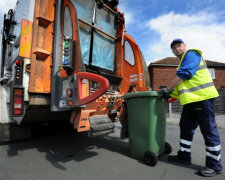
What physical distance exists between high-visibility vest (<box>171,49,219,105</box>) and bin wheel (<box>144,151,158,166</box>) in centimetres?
80

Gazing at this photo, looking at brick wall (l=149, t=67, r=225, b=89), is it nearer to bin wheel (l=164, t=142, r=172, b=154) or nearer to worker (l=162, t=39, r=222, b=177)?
bin wheel (l=164, t=142, r=172, b=154)

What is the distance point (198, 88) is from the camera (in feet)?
6.74

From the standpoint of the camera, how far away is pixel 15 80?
86.9 inches

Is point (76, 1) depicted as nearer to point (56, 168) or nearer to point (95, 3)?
point (95, 3)

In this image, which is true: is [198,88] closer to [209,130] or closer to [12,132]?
[209,130]

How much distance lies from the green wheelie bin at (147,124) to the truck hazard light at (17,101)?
148cm

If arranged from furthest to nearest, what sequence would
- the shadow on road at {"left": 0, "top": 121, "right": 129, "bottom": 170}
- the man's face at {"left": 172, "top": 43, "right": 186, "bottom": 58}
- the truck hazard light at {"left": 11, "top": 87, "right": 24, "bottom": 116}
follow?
the shadow on road at {"left": 0, "top": 121, "right": 129, "bottom": 170}, the man's face at {"left": 172, "top": 43, "right": 186, "bottom": 58}, the truck hazard light at {"left": 11, "top": 87, "right": 24, "bottom": 116}

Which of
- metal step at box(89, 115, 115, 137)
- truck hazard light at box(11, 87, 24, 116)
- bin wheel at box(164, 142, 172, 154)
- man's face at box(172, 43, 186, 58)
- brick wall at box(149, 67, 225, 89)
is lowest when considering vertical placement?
bin wheel at box(164, 142, 172, 154)

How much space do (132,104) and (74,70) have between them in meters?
0.98

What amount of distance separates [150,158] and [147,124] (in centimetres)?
45

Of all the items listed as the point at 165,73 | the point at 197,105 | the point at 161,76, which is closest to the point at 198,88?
the point at 197,105

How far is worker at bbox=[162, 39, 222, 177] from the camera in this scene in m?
1.95

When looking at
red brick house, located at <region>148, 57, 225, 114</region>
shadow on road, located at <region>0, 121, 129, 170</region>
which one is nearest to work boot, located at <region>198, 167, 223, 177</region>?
shadow on road, located at <region>0, 121, 129, 170</region>

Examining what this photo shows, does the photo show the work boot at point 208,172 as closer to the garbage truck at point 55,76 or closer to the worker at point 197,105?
the worker at point 197,105
